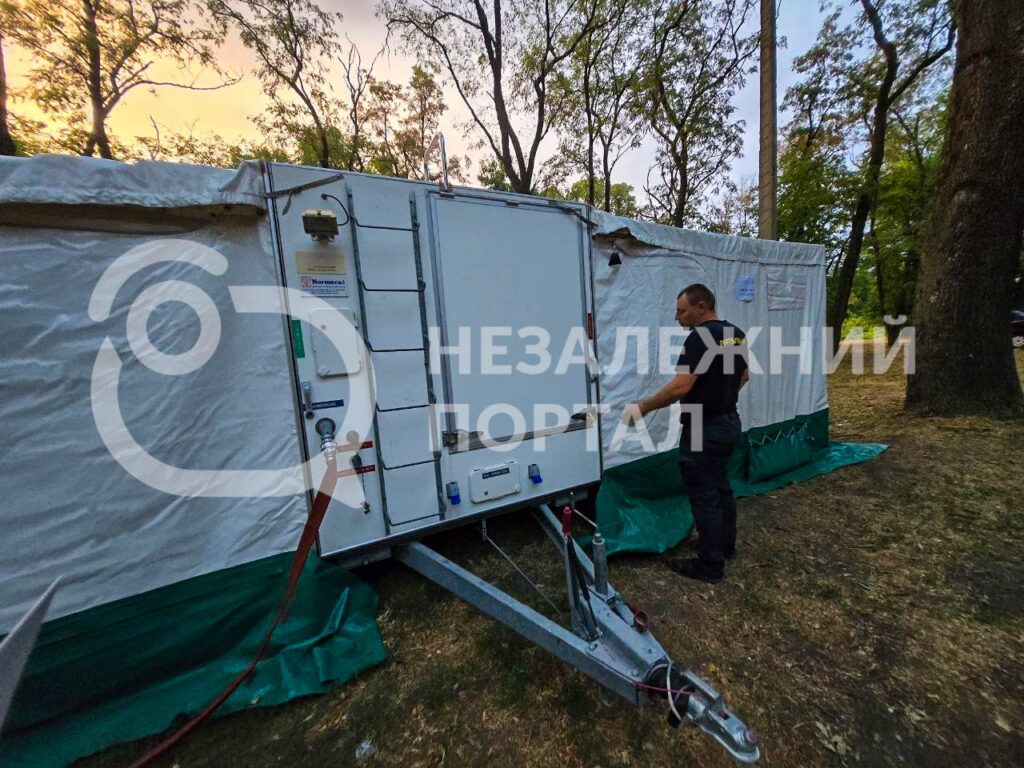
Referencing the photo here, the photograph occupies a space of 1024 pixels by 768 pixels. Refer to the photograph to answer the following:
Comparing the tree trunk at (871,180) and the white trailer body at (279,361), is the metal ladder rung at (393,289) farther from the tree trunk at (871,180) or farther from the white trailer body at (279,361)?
the tree trunk at (871,180)

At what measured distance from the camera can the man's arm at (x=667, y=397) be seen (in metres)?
2.54

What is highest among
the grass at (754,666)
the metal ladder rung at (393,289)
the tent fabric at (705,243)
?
the tent fabric at (705,243)

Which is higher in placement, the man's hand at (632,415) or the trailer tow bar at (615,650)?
the man's hand at (632,415)

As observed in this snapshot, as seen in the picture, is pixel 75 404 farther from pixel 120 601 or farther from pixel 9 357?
pixel 120 601

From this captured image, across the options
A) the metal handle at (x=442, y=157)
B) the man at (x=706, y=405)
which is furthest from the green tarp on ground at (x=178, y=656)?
the metal handle at (x=442, y=157)

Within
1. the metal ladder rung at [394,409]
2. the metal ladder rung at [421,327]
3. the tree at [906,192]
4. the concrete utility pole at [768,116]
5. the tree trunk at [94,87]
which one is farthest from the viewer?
the tree at [906,192]

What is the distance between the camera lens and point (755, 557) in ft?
9.93

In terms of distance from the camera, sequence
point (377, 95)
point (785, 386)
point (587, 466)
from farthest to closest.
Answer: point (377, 95) < point (785, 386) < point (587, 466)

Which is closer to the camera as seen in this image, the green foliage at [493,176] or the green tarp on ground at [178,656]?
the green tarp on ground at [178,656]

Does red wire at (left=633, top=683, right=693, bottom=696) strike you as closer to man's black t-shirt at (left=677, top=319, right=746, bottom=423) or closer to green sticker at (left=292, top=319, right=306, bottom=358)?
man's black t-shirt at (left=677, top=319, right=746, bottom=423)

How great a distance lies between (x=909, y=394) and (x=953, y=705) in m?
5.91

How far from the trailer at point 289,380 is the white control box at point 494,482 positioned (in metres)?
0.02

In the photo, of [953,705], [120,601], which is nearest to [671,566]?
[953,705]

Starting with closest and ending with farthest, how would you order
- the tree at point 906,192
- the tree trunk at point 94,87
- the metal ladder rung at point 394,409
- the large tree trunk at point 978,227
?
1. the metal ladder rung at point 394,409
2. the large tree trunk at point 978,227
3. the tree trunk at point 94,87
4. the tree at point 906,192
